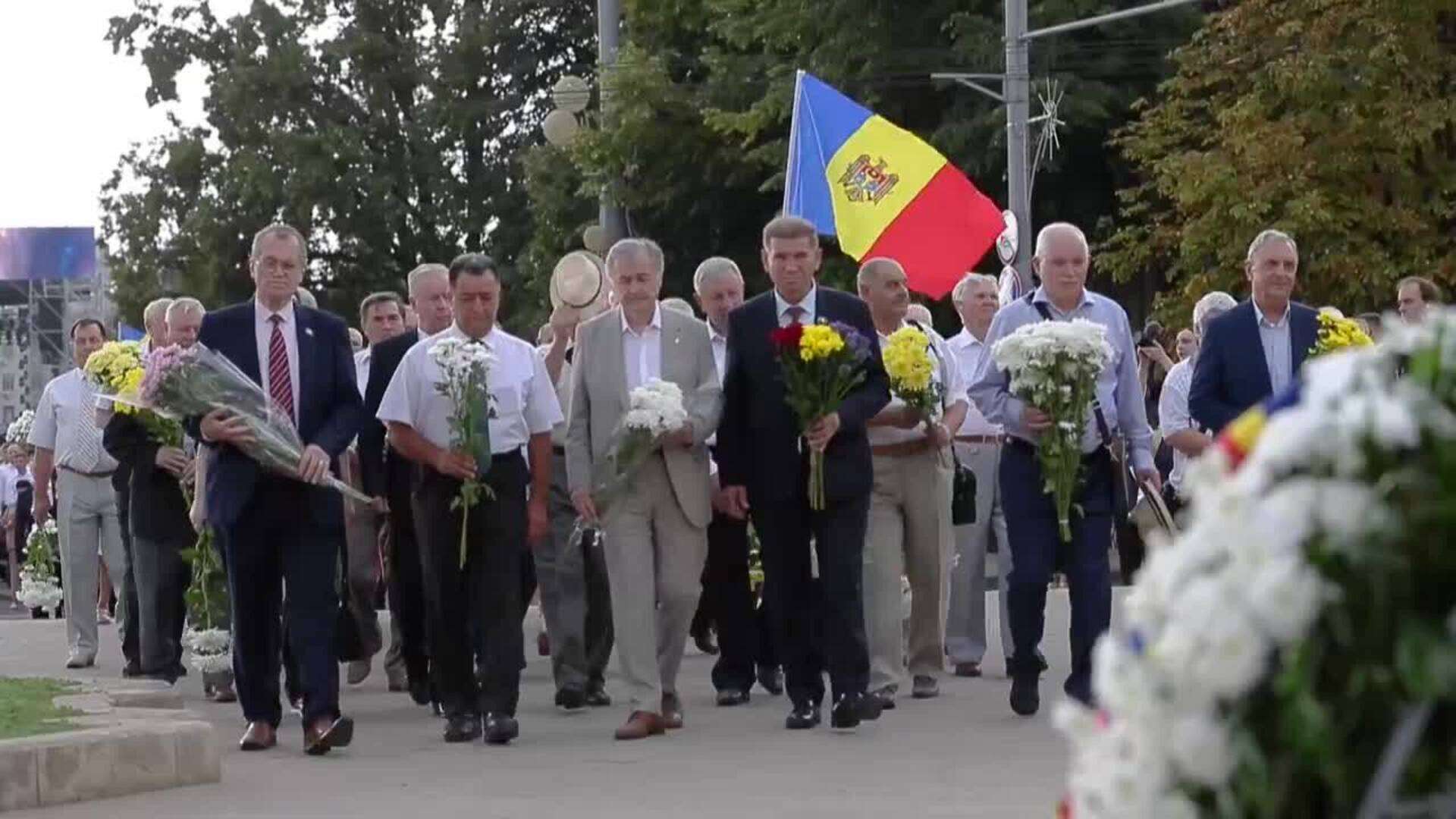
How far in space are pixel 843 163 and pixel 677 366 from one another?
10491 millimetres

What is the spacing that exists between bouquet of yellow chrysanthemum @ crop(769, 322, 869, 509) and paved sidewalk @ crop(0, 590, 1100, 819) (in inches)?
48.6

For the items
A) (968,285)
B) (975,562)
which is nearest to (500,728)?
(975,562)

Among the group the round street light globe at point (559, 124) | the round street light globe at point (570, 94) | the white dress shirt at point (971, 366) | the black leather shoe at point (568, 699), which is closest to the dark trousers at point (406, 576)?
the black leather shoe at point (568, 699)

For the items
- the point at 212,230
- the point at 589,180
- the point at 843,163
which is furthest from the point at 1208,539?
the point at 212,230

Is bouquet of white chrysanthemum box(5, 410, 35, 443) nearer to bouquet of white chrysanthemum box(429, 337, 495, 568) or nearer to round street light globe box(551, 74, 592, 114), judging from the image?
round street light globe box(551, 74, 592, 114)

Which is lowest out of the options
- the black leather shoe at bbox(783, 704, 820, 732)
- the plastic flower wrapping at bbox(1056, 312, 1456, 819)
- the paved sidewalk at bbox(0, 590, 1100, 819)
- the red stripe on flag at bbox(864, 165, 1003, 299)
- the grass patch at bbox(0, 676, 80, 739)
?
the paved sidewalk at bbox(0, 590, 1100, 819)

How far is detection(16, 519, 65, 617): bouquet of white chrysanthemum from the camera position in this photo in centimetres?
2142

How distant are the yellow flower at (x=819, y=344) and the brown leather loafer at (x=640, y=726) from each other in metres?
1.65

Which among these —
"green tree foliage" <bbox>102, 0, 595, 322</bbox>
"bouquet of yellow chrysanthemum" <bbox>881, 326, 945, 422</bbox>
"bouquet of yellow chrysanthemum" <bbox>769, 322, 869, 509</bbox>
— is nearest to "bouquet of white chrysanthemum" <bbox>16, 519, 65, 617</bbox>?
"bouquet of yellow chrysanthemum" <bbox>881, 326, 945, 422</bbox>

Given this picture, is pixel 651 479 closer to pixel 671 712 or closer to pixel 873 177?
pixel 671 712

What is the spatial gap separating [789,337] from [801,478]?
0.67m

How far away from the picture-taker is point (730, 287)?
591 inches

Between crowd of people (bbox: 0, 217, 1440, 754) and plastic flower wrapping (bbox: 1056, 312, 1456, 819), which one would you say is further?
crowd of people (bbox: 0, 217, 1440, 754)

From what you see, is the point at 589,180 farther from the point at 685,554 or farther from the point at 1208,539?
the point at 1208,539
